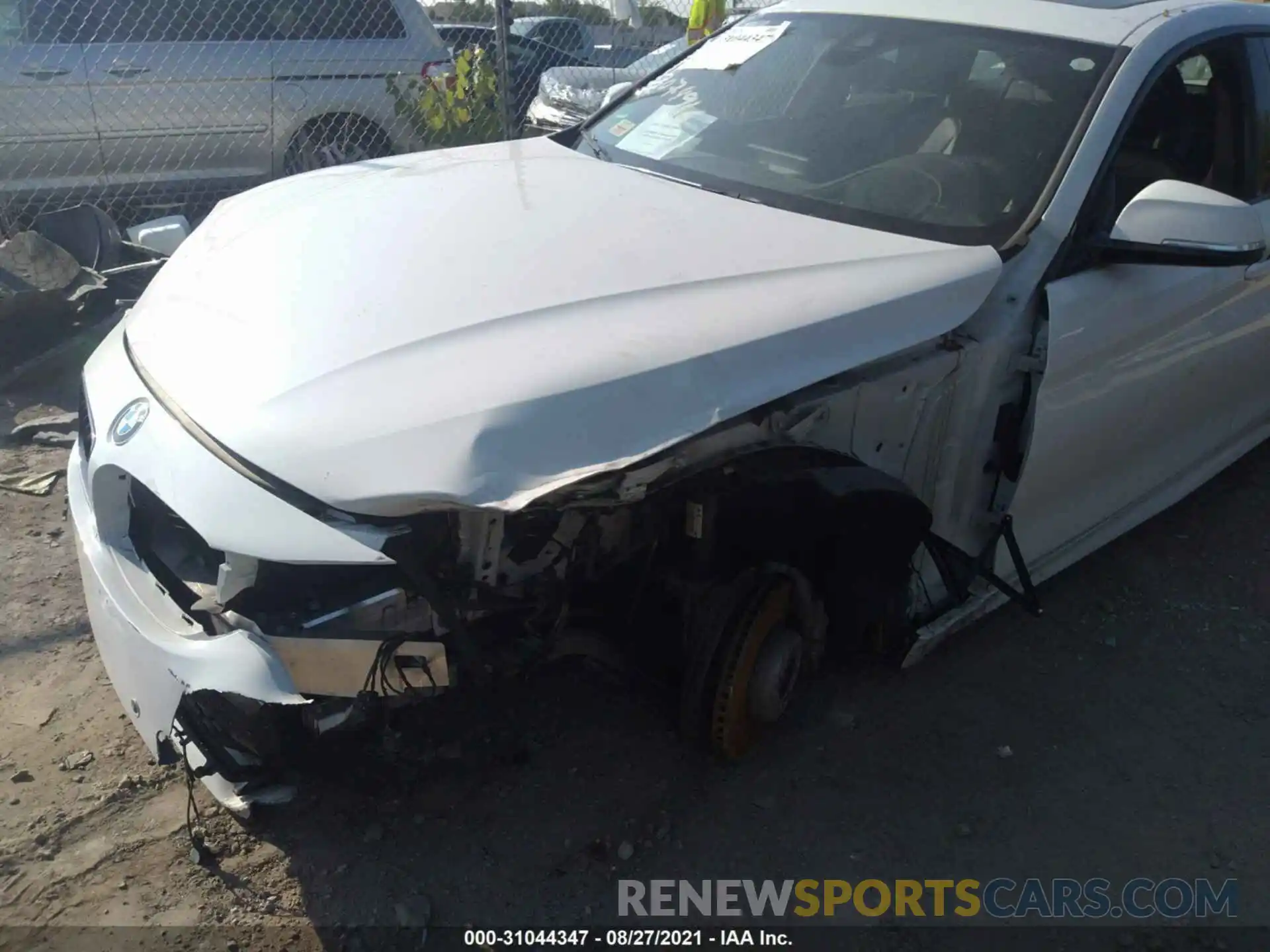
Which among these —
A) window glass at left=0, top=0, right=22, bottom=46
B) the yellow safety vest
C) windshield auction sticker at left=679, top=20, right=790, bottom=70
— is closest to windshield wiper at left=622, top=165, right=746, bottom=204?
windshield auction sticker at left=679, top=20, right=790, bottom=70

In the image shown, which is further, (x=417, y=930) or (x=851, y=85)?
(x=851, y=85)

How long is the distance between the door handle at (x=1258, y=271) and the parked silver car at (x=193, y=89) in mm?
5082

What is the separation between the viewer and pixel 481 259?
7.79 ft

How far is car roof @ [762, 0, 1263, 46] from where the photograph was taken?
291 cm

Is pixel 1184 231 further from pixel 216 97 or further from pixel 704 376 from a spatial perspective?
pixel 216 97

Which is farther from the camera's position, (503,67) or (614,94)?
(503,67)

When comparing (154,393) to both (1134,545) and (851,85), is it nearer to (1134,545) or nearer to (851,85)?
(851,85)

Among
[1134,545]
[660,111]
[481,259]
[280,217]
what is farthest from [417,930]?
[1134,545]

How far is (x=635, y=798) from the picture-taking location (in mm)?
2484

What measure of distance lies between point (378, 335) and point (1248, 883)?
2217 millimetres

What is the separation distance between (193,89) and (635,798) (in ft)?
17.8

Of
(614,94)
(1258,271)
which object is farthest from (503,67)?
(1258,271)

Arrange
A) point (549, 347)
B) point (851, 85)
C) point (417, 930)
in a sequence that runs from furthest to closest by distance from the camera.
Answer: point (851, 85) → point (417, 930) → point (549, 347)

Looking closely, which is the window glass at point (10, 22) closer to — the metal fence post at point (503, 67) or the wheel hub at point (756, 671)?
the metal fence post at point (503, 67)
